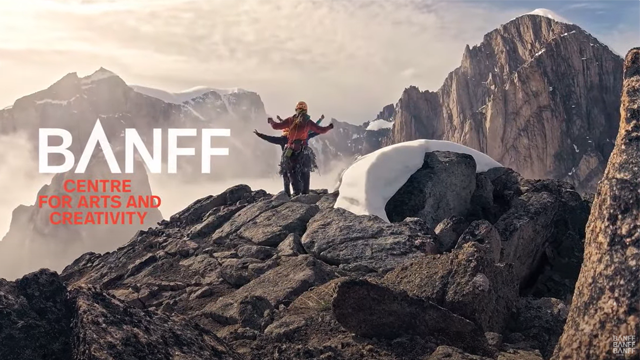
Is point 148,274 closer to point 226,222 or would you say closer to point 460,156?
point 226,222

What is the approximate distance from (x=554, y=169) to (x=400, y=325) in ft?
471

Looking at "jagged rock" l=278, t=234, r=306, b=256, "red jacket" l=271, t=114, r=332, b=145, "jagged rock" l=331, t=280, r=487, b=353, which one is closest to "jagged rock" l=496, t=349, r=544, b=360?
"jagged rock" l=331, t=280, r=487, b=353

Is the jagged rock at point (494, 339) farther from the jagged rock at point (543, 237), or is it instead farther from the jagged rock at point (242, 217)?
the jagged rock at point (242, 217)

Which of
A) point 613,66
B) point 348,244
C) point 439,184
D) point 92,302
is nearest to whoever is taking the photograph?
point 92,302

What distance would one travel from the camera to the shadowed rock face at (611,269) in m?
5.06

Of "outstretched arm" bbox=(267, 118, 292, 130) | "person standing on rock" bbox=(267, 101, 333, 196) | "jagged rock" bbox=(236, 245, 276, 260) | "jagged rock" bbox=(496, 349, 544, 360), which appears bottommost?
"jagged rock" bbox=(496, 349, 544, 360)

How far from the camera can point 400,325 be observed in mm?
7723

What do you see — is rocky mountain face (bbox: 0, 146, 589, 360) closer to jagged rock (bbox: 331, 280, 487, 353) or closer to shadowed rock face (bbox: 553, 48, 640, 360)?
jagged rock (bbox: 331, 280, 487, 353)

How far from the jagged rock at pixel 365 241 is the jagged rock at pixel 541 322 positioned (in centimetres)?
340

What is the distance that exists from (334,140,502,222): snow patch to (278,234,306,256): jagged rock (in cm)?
254

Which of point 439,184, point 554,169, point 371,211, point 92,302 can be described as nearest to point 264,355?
point 92,302

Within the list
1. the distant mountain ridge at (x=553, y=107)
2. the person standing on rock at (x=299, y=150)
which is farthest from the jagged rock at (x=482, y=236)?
the distant mountain ridge at (x=553, y=107)

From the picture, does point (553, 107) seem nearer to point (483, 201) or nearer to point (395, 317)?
point (483, 201)

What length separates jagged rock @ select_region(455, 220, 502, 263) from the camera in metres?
13.1
